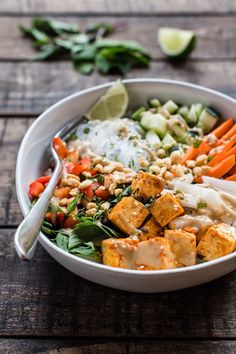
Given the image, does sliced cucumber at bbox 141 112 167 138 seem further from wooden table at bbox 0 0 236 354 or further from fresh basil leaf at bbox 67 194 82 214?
wooden table at bbox 0 0 236 354

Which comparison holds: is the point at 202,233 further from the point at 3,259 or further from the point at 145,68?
the point at 145,68

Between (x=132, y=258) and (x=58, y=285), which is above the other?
(x=132, y=258)

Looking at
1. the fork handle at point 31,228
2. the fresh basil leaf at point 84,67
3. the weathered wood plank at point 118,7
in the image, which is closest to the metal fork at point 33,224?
the fork handle at point 31,228

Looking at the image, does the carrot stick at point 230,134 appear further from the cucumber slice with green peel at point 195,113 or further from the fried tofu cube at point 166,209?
the fried tofu cube at point 166,209

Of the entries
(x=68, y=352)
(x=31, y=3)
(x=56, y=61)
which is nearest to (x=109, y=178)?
(x=68, y=352)

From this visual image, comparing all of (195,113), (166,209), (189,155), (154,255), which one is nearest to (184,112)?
(195,113)

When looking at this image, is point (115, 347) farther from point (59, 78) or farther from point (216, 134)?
point (59, 78)
